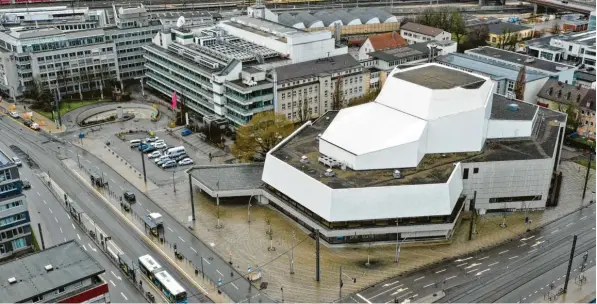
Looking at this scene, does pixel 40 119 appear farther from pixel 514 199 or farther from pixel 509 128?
pixel 514 199

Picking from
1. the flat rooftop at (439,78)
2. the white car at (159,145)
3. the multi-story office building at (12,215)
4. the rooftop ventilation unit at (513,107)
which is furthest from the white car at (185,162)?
the rooftop ventilation unit at (513,107)

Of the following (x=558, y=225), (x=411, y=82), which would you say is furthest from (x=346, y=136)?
(x=558, y=225)

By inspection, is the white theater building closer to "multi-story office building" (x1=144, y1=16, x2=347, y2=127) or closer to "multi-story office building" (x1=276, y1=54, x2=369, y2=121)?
"multi-story office building" (x1=144, y1=16, x2=347, y2=127)

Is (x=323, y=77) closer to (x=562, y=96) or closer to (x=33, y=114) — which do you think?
(x=562, y=96)

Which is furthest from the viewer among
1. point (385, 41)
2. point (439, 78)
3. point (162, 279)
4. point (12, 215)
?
point (385, 41)

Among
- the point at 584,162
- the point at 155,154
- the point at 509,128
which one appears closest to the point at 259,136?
the point at 155,154

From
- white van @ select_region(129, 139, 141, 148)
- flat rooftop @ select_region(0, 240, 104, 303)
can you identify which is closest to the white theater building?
white van @ select_region(129, 139, 141, 148)
